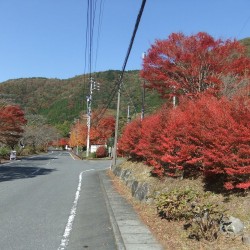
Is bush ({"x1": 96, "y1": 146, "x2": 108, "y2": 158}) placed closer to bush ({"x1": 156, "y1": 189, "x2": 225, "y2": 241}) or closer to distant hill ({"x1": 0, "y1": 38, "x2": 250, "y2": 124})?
bush ({"x1": 156, "y1": 189, "x2": 225, "y2": 241})

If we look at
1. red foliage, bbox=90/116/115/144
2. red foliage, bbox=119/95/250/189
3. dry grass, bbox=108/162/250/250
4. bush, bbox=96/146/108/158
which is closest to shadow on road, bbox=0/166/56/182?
red foliage, bbox=119/95/250/189

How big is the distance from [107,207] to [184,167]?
107 inches

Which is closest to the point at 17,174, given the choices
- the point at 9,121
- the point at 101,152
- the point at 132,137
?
the point at 132,137

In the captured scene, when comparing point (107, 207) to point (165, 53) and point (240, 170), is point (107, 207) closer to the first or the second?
point (240, 170)

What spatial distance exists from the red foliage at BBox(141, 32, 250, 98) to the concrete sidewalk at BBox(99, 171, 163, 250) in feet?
24.7

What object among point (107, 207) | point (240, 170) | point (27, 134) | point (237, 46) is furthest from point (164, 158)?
point (27, 134)

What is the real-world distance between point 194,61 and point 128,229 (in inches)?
436

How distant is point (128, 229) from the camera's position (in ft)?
28.0

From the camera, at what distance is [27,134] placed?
7375 centimetres

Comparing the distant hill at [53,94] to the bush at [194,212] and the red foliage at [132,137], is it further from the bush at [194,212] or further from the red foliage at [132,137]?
the bush at [194,212]

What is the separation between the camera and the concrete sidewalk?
7145mm

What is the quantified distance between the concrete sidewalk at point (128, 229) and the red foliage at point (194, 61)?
752cm

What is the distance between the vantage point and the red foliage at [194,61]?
57.8 feet

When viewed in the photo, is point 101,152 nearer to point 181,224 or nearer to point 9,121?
point 9,121
